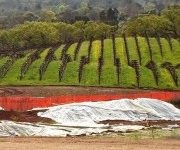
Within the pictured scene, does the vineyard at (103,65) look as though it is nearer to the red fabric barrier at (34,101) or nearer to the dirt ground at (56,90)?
the dirt ground at (56,90)

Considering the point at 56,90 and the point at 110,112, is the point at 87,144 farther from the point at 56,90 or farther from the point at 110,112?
the point at 56,90

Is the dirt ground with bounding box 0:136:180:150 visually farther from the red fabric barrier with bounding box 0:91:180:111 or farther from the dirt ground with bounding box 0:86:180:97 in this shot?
the dirt ground with bounding box 0:86:180:97

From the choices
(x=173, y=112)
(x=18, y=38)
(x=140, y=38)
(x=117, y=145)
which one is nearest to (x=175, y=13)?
(x=140, y=38)

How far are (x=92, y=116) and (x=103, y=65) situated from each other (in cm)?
4095

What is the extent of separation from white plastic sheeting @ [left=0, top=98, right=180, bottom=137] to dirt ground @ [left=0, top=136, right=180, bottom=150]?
4668 mm

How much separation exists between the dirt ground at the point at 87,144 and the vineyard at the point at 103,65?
46026mm

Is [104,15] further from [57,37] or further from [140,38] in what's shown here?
[140,38]

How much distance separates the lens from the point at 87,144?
36188mm

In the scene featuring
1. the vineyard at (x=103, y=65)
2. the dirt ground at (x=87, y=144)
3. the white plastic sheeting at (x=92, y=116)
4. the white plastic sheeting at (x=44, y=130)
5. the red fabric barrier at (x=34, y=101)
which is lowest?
the dirt ground at (x=87, y=144)

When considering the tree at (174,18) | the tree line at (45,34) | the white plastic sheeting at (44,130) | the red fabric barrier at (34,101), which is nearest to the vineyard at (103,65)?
the tree line at (45,34)

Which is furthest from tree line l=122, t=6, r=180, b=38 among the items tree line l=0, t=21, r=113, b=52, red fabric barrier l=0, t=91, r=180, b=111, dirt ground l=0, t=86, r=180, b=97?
red fabric barrier l=0, t=91, r=180, b=111

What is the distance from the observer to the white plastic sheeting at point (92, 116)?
43.9 metres

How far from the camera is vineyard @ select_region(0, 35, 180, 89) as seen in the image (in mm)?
86375

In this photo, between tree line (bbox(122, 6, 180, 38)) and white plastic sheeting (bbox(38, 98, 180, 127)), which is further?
tree line (bbox(122, 6, 180, 38))
